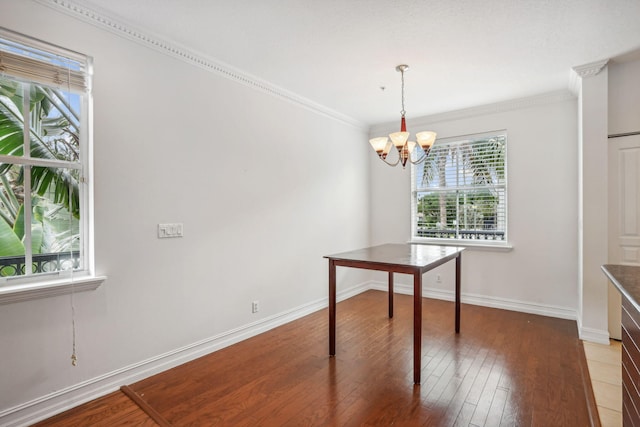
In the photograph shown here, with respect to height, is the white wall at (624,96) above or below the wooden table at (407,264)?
above

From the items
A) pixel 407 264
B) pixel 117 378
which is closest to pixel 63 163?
pixel 117 378

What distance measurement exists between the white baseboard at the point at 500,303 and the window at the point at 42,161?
13.7 ft

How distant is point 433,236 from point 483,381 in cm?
259

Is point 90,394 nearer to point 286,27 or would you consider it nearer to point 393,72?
point 286,27

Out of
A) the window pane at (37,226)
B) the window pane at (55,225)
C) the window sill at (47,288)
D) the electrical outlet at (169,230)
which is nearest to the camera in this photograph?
the window sill at (47,288)

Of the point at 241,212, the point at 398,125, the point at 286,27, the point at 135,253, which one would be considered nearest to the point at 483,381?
the point at 241,212

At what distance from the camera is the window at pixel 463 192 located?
4.31 m

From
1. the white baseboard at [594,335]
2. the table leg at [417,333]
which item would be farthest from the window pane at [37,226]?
the white baseboard at [594,335]

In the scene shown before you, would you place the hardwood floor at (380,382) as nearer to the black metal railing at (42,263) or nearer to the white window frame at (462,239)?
the black metal railing at (42,263)

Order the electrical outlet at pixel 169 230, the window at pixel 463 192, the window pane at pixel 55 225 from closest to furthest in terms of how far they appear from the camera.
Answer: the window pane at pixel 55 225 → the electrical outlet at pixel 169 230 → the window at pixel 463 192

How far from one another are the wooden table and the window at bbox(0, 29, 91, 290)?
1918mm

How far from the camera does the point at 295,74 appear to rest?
3.30 metres

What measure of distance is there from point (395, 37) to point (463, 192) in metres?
2.66

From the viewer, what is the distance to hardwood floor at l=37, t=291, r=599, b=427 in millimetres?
2037
